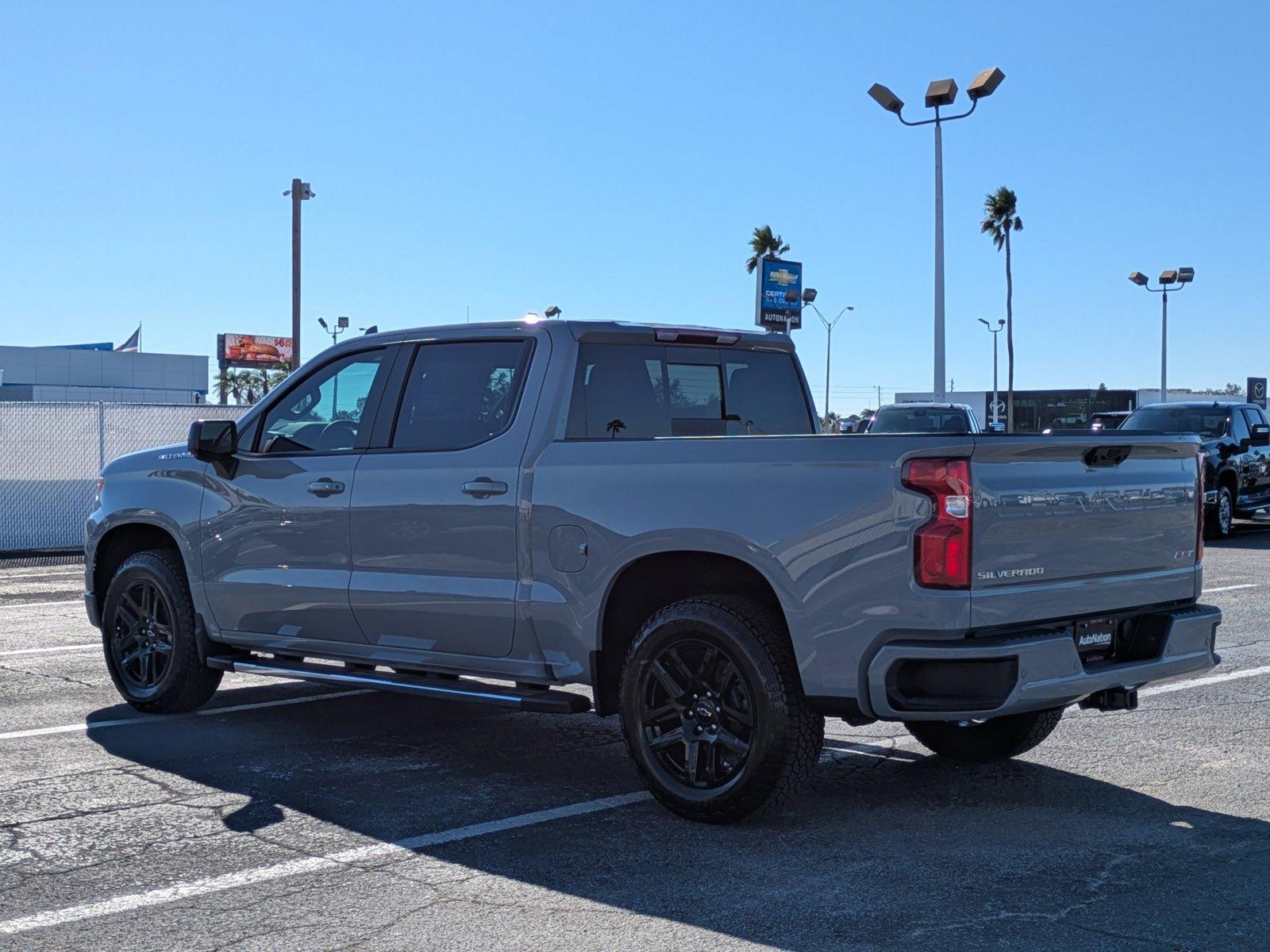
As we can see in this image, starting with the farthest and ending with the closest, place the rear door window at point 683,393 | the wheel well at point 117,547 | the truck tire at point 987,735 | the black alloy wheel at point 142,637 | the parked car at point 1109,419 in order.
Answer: the parked car at point 1109,419 < the wheel well at point 117,547 < the black alloy wheel at point 142,637 < the truck tire at point 987,735 < the rear door window at point 683,393

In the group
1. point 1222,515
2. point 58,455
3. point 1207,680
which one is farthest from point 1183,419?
point 58,455

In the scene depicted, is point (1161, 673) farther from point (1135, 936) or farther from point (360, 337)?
point (360, 337)

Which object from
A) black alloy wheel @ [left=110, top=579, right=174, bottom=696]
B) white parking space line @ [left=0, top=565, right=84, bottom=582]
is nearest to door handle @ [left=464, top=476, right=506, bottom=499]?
black alloy wheel @ [left=110, top=579, right=174, bottom=696]

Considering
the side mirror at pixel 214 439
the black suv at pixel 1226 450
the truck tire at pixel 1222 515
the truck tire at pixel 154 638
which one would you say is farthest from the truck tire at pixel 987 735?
the truck tire at pixel 1222 515

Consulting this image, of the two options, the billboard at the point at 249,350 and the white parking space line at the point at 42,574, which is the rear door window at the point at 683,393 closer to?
the white parking space line at the point at 42,574

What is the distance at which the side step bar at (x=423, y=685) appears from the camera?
607 cm

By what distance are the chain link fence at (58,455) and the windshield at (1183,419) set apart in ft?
42.4

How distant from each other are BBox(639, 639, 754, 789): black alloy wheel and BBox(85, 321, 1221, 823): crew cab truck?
0.4 inches

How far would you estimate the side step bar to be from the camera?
607cm

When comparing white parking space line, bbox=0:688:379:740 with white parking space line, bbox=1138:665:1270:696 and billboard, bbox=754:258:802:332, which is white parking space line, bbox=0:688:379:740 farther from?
billboard, bbox=754:258:802:332

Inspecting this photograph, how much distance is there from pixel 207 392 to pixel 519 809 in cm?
10005

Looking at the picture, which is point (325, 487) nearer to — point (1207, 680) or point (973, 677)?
point (973, 677)

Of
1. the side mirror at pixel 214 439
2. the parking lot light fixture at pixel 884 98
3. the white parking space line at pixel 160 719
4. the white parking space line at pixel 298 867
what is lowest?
the white parking space line at pixel 298 867

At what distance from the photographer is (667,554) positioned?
5.88 m
